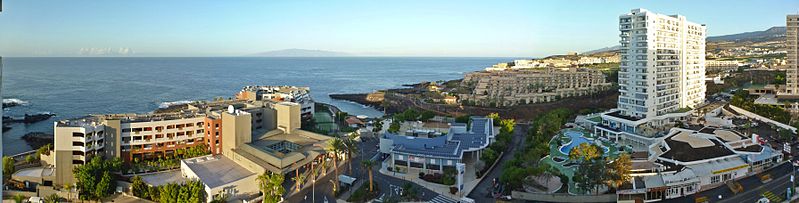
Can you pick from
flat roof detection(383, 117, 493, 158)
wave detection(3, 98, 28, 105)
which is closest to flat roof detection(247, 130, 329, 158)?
flat roof detection(383, 117, 493, 158)

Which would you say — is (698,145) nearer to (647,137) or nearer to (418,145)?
(647,137)

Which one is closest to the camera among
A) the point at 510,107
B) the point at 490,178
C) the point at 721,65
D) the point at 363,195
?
the point at 363,195

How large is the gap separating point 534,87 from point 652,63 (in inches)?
762

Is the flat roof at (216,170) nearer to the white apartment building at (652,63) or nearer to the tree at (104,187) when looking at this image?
the tree at (104,187)

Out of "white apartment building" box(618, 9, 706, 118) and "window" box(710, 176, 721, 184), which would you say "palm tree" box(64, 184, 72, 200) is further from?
"white apartment building" box(618, 9, 706, 118)

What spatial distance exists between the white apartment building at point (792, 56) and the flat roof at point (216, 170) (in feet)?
111

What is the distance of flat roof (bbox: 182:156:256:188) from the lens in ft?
57.3

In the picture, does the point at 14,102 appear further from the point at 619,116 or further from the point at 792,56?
the point at 792,56

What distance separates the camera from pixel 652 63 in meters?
27.2

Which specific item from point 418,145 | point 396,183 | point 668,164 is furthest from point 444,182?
point 668,164

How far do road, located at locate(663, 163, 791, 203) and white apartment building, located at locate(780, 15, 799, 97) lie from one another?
20.2 meters

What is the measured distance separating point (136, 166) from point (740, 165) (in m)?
21.4

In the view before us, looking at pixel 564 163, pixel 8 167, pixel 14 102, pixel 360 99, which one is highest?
pixel 14 102

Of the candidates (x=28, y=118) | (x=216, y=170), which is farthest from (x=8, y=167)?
(x=28, y=118)
